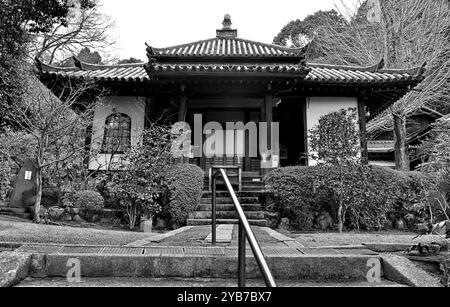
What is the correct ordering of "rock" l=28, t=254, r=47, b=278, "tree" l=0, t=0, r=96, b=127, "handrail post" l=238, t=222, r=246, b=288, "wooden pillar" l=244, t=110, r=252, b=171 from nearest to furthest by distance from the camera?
"handrail post" l=238, t=222, r=246, b=288, "rock" l=28, t=254, r=47, b=278, "tree" l=0, t=0, r=96, b=127, "wooden pillar" l=244, t=110, r=252, b=171

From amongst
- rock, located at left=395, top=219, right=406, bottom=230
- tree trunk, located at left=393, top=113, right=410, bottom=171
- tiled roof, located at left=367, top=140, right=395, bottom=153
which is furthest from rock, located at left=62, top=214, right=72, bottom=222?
tiled roof, located at left=367, top=140, right=395, bottom=153

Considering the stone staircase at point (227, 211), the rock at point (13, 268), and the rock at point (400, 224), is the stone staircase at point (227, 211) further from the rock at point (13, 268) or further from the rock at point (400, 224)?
the rock at point (13, 268)

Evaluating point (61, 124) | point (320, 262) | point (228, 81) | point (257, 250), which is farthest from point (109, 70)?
point (257, 250)

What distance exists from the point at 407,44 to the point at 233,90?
42.8 feet

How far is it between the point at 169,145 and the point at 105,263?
18.6 feet

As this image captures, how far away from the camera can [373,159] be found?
22516mm

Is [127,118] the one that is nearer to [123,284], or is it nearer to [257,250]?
[123,284]

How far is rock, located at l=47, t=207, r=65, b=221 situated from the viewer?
7983 mm

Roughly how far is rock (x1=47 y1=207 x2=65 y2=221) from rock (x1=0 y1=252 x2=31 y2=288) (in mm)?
5319

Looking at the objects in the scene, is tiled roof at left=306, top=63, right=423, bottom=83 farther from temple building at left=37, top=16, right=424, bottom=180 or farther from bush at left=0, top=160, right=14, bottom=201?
bush at left=0, top=160, right=14, bottom=201

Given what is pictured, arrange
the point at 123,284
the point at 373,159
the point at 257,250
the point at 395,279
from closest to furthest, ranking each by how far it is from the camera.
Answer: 1. the point at 257,250
2. the point at 123,284
3. the point at 395,279
4. the point at 373,159

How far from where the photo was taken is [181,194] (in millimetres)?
7641

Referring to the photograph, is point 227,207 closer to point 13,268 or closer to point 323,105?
point 323,105

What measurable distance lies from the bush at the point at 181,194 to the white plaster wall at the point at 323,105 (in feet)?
17.7
